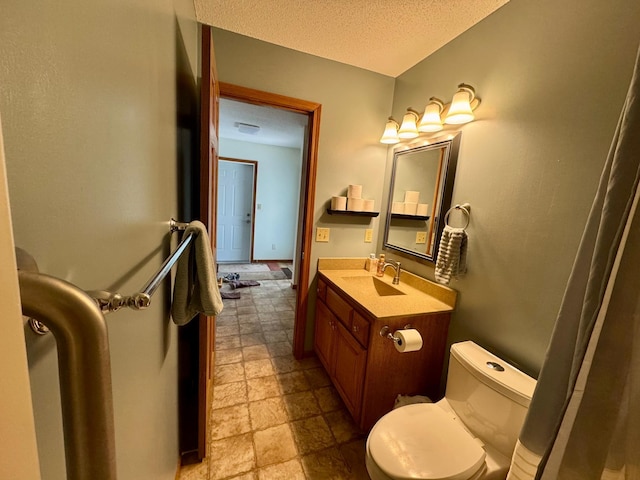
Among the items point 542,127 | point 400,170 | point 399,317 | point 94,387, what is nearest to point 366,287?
point 399,317

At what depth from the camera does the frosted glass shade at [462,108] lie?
4.63ft

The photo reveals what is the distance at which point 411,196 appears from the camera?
1.98 m

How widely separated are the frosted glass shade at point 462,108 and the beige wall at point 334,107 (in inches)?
31.5

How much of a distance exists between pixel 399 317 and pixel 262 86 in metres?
1.77

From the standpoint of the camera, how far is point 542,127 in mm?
1149

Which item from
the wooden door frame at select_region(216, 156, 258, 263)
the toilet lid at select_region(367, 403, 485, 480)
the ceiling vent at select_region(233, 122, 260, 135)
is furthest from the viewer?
the wooden door frame at select_region(216, 156, 258, 263)

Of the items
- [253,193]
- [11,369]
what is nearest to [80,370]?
[11,369]

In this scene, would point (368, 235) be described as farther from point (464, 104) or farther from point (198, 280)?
point (198, 280)

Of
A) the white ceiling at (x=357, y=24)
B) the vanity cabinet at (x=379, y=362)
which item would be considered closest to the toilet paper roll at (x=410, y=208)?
the vanity cabinet at (x=379, y=362)

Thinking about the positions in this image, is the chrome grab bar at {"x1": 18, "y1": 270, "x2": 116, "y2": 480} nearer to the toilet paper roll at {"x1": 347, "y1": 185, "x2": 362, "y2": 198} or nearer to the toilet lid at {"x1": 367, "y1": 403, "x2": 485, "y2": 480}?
the toilet lid at {"x1": 367, "y1": 403, "x2": 485, "y2": 480}

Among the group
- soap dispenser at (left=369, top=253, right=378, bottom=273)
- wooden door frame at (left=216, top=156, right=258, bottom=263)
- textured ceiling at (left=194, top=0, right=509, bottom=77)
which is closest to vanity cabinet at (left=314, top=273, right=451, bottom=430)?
soap dispenser at (left=369, top=253, right=378, bottom=273)

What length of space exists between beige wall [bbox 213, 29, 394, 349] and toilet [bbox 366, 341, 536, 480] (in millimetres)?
1221

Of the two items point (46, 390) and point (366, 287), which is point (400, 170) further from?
point (46, 390)

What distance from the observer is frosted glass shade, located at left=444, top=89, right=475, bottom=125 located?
1.41 meters
